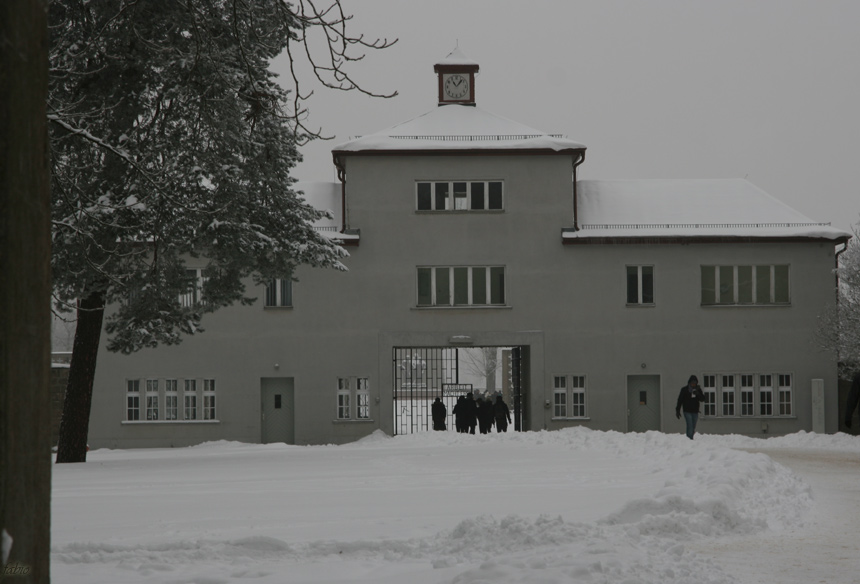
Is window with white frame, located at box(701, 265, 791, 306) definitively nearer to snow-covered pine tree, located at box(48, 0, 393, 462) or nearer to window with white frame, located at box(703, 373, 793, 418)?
window with white frame, located at box(703, 373, 793, 418)

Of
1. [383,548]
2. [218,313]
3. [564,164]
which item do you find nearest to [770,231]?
[564,164]

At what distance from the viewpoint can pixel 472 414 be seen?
33.3m

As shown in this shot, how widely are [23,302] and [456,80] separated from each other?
114 ft

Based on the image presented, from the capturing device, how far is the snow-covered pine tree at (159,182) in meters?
14.9

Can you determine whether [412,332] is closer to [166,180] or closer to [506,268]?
[506,268]

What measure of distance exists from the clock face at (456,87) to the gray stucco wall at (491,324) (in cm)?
501

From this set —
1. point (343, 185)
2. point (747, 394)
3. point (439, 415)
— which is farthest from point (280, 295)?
point (747, 394)

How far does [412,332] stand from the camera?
1296 inches

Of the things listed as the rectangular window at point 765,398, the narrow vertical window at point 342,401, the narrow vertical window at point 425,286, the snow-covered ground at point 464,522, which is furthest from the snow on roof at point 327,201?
the snow-covered ground at point 464,522

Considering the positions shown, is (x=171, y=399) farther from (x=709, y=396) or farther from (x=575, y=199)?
(x=709, y=396)

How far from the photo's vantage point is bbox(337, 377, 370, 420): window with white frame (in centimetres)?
3269

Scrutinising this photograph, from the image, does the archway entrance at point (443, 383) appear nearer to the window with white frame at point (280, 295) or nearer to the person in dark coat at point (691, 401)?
the window with white frame at point (280, 295)

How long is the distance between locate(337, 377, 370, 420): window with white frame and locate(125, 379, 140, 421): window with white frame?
657 centimetres

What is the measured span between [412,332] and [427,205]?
425cm
